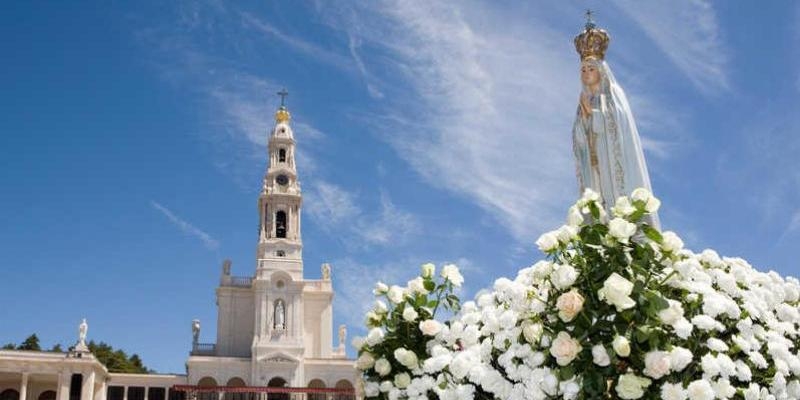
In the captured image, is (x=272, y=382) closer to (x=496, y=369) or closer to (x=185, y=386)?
(x=185, y=386)

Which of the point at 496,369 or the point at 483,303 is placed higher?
the point at 483,303

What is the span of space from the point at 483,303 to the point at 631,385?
2.88m

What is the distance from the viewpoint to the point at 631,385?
22.8 ft

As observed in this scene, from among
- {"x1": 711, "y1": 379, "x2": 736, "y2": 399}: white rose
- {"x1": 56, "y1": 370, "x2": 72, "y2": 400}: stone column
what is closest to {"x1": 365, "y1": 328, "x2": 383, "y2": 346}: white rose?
{"x1": 711, "y1": 379, "x2": 736, "y2": 399}: white rose

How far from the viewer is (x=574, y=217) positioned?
778 centimetres

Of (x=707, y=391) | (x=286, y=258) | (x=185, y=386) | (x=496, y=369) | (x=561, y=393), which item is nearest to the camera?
(x=707, y=391)

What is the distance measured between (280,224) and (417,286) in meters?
49.4

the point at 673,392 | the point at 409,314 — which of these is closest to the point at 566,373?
the point at 673,392

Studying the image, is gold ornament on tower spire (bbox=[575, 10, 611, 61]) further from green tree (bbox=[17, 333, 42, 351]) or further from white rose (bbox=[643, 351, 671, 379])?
green tree (bbox=[17, 333, 42, 351])

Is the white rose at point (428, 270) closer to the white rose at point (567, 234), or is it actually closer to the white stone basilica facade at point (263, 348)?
the white rose at point (567, 234)

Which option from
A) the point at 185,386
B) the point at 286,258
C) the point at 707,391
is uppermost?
the point at 286,258

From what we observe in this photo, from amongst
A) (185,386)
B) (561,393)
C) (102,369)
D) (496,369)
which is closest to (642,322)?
(561,393)

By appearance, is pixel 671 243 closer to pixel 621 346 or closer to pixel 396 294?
pixel 621 346

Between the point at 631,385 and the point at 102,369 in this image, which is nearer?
the point at 631,385
